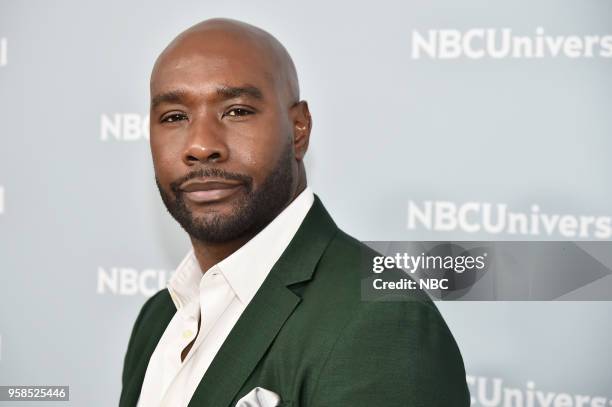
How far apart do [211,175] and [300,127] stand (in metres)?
0.23

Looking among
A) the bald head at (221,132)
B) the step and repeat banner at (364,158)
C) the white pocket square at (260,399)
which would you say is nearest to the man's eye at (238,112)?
the bald head at (221,132)

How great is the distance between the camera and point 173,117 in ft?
4.13

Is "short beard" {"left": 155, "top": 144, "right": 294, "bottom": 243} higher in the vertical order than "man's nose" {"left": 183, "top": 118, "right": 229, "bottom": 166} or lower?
lower

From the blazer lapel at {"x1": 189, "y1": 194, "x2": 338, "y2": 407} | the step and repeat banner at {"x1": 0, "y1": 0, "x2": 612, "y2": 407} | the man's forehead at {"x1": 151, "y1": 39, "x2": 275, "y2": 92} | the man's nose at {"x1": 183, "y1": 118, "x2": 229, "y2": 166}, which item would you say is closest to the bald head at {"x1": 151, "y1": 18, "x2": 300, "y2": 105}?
the man's forehead at {"x1": 151, "y1": 39, "x2": 275, "y2": 92}

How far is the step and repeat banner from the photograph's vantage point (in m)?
1.89

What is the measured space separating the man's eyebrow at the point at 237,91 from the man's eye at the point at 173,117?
8 cm

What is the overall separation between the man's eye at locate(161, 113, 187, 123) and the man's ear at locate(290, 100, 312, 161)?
20cm

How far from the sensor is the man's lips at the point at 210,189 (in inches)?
47.9

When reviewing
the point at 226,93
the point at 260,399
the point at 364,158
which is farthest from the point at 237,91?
the point at 364,158

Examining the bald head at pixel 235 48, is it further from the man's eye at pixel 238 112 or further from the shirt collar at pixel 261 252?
the shirt collar at pixel 261 252

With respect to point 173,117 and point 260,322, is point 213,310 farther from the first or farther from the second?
point 173,117

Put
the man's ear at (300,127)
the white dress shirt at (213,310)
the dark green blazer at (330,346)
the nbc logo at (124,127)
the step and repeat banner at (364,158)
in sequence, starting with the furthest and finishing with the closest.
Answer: the nbc logo at (124,127)
the step and repeat banner at (364,158)
the man's ear at (300,127)
the white dress shirt at (213,310)
the dark green blazer at (330,346)

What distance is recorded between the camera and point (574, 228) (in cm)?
187

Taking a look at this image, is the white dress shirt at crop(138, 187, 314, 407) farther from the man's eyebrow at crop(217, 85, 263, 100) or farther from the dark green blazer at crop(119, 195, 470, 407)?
the man's eyebrow at crop(217, 85, 263, 100)
